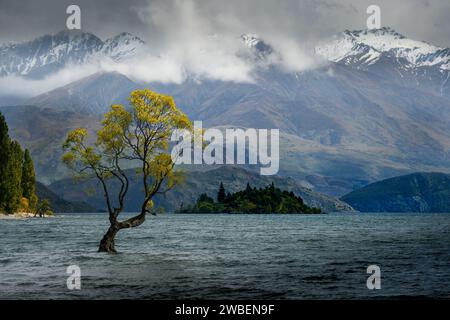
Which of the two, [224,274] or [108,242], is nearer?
[224,274]

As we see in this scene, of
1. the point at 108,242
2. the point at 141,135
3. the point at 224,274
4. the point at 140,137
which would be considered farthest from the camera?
the point at 141,135

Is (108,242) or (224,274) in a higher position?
(108,242)

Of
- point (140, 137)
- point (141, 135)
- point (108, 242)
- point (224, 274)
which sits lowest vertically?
point (224, 274)

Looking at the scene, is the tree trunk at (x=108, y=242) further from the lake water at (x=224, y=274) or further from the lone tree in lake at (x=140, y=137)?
the lake water at (x=224, y=274)

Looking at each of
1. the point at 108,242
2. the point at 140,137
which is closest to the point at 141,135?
the point at 140,137

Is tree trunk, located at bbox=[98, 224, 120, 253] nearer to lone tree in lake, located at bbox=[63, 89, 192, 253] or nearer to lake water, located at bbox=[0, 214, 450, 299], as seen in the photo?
lone tree in lake, located at bbox=[63, 89, 192, 253]

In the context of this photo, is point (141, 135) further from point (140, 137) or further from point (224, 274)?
point (224, 274)

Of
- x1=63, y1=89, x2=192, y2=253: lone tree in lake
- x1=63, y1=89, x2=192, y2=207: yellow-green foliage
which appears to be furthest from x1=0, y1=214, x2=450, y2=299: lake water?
x1=63, y1=89, x2=192, y2=207: yellow-green foliage

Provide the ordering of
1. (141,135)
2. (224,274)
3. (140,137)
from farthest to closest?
(141,135) → (140,137) → (224,274)

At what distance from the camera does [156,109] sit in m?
81.3

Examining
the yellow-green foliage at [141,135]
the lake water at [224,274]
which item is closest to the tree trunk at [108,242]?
the lake water at [224,274]
